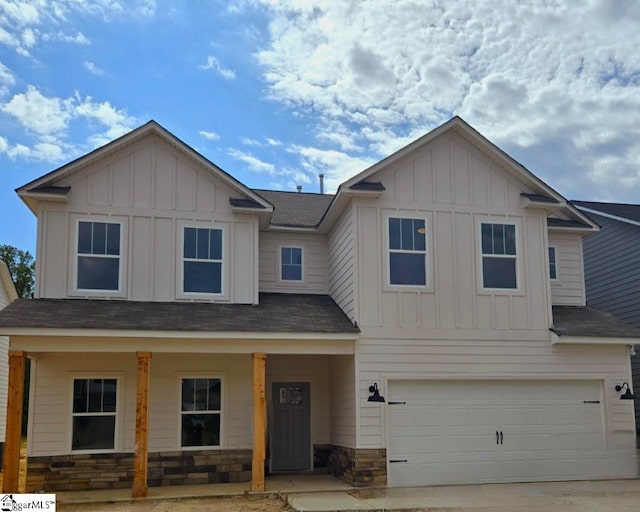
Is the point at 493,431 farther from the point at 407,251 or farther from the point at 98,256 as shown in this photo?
the point at 98,256

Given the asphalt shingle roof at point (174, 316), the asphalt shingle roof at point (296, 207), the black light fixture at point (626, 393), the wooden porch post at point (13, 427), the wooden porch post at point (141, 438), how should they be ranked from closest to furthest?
the wooden porch post at point (13, 427)
the wooden porch post at point (141, 438)
the asphalt shingle roof at point (174, 316)
the black light fixture at point (626, 393)
the asphalt shingle roof at point (296, 207)

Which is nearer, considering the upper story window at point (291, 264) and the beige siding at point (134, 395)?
the beige siding at point (134, 395)

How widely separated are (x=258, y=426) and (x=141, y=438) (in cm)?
200

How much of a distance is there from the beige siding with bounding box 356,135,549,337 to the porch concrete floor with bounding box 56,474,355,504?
3.11 m

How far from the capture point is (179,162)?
14.5 metres

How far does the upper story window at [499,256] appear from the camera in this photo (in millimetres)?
14086

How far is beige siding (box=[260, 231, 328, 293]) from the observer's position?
51.6 ft

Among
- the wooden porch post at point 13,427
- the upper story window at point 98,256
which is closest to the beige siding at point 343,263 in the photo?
the upper story window at point 98,256

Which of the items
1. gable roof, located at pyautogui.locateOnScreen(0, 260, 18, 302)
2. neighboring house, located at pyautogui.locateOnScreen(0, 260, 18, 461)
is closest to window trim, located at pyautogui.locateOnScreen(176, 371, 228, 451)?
neighboring house, located at pyautogui.locateOnScreen(0, 260, 18, 461)

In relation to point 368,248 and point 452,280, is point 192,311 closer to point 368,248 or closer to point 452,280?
point 368,248

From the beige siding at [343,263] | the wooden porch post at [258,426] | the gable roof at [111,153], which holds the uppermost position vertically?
the gable roof at [111,153]

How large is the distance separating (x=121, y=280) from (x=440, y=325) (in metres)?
6.27

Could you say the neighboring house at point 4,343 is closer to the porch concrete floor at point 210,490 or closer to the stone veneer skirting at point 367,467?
the porch concrete floor at point 210,490

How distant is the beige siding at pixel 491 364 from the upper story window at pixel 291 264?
10.5ft
